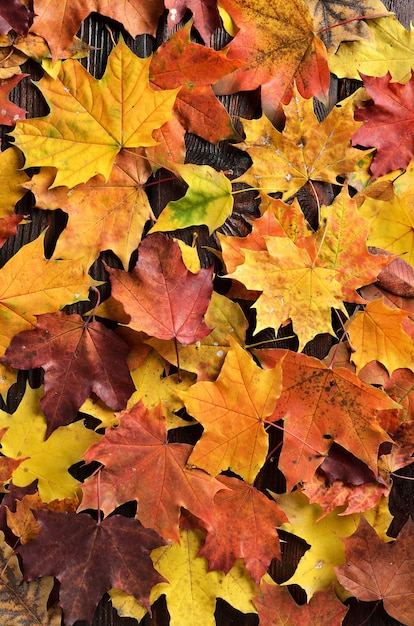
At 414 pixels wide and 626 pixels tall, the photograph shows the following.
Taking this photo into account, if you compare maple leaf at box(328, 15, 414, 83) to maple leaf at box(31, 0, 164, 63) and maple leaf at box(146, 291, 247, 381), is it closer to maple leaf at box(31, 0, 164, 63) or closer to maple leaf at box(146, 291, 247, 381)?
maple leaf at box(31, 0, 164, 63)

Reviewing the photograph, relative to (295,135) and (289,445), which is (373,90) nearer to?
(295,135)

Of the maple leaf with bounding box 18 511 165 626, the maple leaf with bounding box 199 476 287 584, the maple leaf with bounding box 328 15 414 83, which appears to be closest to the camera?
the maple leaf with bounding box 18 511 165 626

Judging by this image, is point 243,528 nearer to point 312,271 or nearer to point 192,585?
point 192,585

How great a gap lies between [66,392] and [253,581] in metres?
0.55

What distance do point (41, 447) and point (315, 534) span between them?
1.98 feet

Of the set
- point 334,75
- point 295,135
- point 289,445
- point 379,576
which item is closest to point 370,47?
point 334,75

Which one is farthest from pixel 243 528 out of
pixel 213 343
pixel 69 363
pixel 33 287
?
pixel 33 287

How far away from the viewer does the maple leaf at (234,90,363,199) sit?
1.33 metres

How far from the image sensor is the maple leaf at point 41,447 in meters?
1.26

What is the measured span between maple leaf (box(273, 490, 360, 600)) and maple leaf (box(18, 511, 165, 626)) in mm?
307

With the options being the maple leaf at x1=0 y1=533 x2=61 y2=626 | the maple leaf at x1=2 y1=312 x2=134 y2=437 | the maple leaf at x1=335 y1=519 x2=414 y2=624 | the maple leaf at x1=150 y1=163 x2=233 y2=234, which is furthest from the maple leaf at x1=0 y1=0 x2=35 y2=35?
the maple leaf at x1=335 y1=519 x2=414 y2=624

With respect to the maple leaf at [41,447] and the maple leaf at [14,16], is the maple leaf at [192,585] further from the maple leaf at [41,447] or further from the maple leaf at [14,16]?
the maple leaf at [14,16]

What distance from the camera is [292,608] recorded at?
1.33 meters

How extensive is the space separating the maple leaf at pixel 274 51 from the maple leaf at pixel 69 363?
584 millimetres
